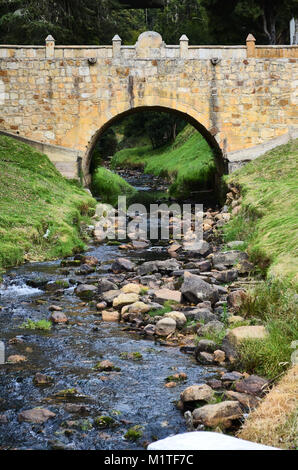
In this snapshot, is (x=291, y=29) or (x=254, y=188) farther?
(x=291, y=29)

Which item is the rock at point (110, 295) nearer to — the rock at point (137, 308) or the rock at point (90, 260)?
the rock at point (137, 308)

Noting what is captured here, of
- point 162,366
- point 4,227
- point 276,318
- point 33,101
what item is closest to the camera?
point 162,366

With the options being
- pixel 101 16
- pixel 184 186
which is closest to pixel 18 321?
pixel 184 186

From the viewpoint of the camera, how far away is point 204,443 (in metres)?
4.36


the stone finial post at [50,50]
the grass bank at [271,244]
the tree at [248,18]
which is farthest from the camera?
the tree at [248,18]

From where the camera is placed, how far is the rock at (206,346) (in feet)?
24.1

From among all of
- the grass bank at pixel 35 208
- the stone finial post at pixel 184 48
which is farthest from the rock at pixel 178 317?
the stone finial post at pixel 184 48

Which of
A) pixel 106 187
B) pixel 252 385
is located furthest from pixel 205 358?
pixel 106 187

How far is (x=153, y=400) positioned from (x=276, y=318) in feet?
6.98

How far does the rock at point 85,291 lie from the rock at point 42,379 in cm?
352

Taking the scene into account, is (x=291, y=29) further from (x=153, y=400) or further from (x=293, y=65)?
(x=153, y=400)

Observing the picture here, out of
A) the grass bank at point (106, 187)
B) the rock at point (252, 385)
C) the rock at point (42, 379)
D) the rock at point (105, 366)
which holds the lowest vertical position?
the grass bank at point (106, 187)

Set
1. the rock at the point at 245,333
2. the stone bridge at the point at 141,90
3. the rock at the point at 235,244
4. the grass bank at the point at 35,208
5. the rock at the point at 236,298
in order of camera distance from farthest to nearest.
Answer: the stone bridge at the point at 141,90 < the rock at the point at 235,244 < the grass bank at the point at 35,208 < the rock at the point at 236,298 < the rock at the point at 245,333

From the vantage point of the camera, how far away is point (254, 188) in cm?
1683
